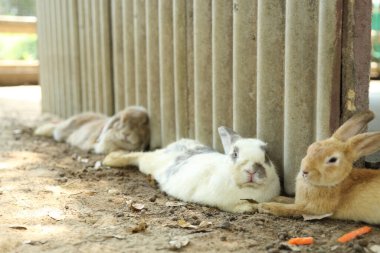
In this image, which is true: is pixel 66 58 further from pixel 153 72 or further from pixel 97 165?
pixel 97 165

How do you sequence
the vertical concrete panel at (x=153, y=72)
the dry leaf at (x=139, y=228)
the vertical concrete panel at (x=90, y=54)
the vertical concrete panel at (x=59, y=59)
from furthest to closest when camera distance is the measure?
the vertical concrete panel at (x=59, y=59) < the vertical concrete panel at (x=90, y=54) < the vertical concrete panel at (x=153, y=72) < the dry leaf at (x=139, y=228)

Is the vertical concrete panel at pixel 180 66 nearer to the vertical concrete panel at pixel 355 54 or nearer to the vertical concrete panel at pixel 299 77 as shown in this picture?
the vertical concrete panel at pixel 299 77

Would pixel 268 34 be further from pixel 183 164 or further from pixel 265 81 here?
pixel 183 164

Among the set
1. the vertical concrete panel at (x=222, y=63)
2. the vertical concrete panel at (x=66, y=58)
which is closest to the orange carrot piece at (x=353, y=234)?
the vertical concrete panel at (x=222, y=63)

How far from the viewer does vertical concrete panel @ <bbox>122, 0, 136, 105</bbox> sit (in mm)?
5570

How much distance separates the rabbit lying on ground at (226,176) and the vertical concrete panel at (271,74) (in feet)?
0.70

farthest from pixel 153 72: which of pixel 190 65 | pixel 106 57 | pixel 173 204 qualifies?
pixel 173 204

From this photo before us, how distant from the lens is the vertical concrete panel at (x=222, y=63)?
412cm

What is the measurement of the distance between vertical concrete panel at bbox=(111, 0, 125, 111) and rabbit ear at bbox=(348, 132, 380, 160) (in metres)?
3.31

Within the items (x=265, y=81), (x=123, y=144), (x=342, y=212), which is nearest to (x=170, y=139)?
(x=123, y=144)

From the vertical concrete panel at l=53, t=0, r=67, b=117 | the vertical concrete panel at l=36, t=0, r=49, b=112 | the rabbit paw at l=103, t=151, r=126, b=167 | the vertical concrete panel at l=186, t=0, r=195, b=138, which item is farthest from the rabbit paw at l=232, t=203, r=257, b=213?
the vertical concrete panel at l=36, t=0, r=49, b=112

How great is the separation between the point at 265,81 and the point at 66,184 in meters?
1.65

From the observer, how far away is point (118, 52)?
5.87 metres

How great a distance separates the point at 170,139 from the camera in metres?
5.04
